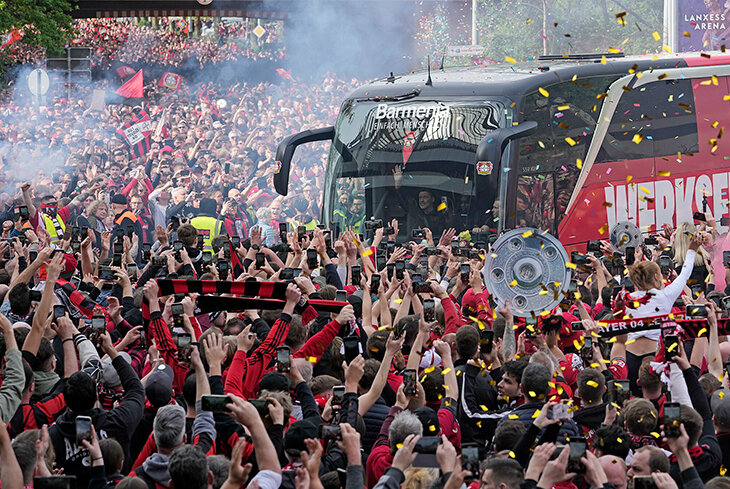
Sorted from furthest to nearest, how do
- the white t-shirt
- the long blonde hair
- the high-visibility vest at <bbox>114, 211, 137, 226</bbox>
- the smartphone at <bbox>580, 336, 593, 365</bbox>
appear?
the high-visibility vest at <bbox>114, 211, 137, 226</bbox>, the long blonde hair, the white t-shirt, the smartphone at <bbox>580, 336, 593, 365</bbox>

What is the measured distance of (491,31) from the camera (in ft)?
100

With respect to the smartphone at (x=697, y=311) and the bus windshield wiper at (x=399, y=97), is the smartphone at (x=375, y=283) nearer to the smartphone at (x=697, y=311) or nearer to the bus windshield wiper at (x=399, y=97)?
the smartphone at (x=697, y=311)

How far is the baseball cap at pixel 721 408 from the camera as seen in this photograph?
614 centimetres

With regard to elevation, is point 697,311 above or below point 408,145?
below

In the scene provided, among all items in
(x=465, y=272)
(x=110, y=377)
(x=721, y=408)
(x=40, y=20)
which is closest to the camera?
(x=721, y=408)

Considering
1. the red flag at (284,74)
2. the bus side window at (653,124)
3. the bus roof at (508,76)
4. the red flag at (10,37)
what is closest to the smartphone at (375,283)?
the bus roof at (508,76)

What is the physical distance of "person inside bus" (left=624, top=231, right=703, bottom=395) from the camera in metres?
8.14

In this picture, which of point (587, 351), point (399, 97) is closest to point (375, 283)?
point (587, 351)

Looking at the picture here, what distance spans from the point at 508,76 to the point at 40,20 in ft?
45.7

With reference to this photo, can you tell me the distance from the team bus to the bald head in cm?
841

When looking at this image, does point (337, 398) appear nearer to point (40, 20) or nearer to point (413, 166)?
point (413, 166)

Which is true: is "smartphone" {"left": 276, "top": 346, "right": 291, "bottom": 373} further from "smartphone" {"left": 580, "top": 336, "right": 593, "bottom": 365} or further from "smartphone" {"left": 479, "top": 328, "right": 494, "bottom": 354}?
"smartphone" {"left": 580, "top": 336, "right": 593, "bottom": 365}

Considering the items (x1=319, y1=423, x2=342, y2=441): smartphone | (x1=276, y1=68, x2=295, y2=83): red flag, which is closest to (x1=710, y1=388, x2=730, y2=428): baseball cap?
(x1=319, y1=423, x2=342, y2=441): smartphone

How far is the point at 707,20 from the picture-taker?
2367 cm
